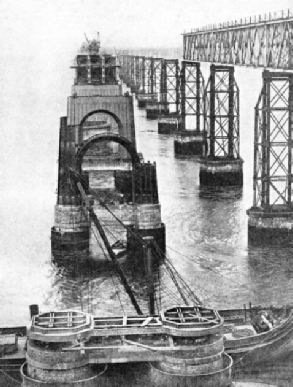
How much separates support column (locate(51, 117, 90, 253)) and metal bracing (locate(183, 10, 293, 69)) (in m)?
17.9

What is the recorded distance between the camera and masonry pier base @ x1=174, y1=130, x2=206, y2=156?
11712 centimetres

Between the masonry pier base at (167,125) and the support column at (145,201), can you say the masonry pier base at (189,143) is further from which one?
the support column at (145,201)

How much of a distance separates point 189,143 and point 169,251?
182 ft

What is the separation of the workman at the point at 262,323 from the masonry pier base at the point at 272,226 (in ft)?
75.1

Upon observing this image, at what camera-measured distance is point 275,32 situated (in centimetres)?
6731

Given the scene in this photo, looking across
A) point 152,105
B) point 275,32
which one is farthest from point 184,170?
point 152,105

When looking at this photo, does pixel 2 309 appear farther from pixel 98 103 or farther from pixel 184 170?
pixel 184 170

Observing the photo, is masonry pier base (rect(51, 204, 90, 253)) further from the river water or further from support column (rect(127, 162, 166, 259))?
support column (rect(127, 162, 166, 259))

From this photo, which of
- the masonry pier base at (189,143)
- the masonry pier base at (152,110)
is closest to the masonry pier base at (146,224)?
the masonry pier base at (189,143)

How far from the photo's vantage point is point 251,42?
245ft

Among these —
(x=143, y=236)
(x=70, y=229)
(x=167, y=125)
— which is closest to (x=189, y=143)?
(x=167, y=125)

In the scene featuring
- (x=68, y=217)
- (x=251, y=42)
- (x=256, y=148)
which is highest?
(x=251, y=42)

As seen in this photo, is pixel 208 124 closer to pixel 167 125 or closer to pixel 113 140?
pixel 167 125

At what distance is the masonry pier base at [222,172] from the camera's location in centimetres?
9112
